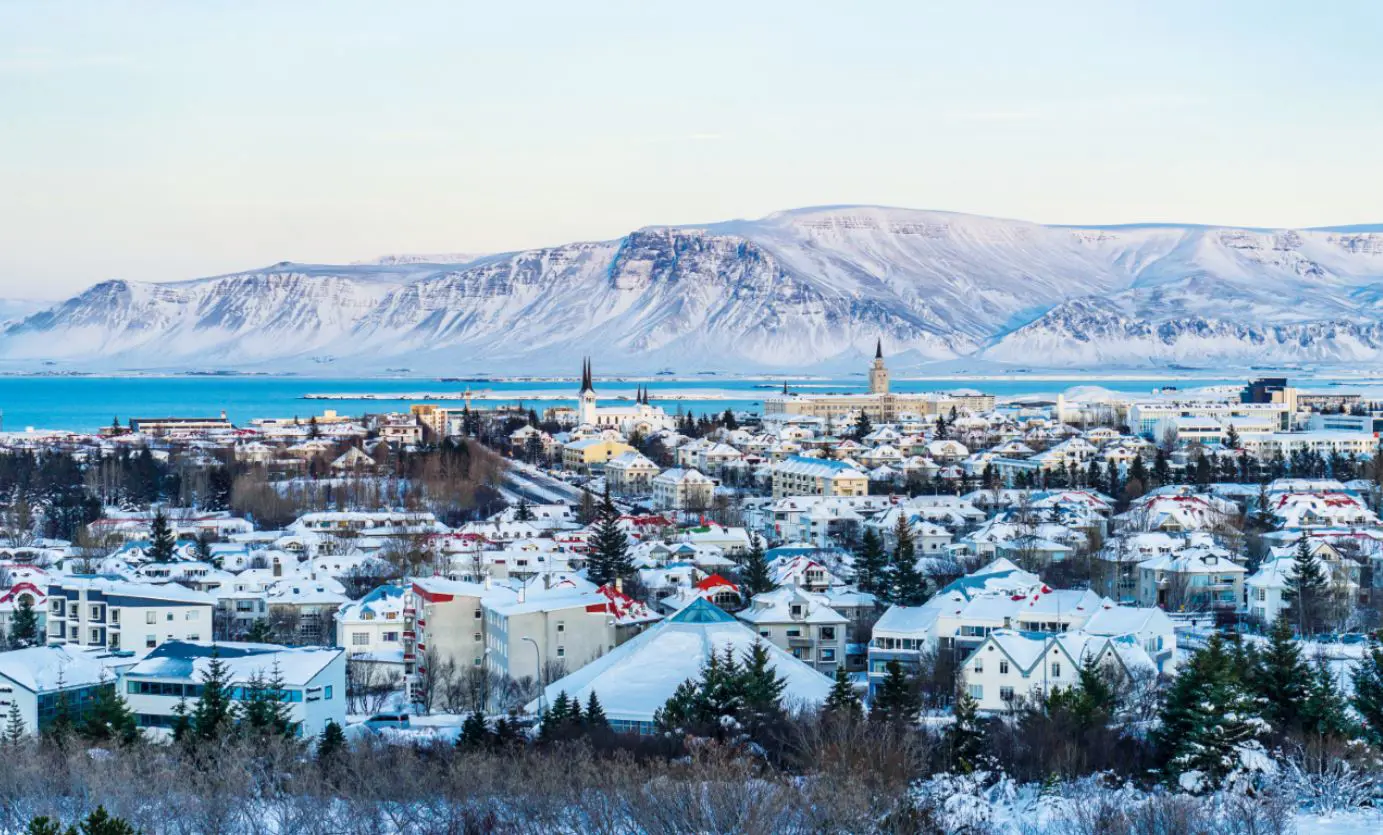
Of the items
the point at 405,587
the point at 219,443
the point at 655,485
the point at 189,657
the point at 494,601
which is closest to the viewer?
the point at 189,657

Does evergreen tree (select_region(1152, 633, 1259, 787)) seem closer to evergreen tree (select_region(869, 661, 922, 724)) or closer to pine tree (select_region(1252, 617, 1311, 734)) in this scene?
pine tree (select_region(1252, 617, 1311, 734))

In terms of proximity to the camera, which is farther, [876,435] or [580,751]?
[876,435]

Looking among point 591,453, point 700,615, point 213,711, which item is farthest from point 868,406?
point 213,711

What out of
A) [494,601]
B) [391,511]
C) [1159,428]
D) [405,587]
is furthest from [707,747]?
[1159,428]

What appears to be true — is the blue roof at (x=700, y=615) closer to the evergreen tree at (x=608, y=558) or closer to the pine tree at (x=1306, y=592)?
the evergreen tree at (x=608, y=558)

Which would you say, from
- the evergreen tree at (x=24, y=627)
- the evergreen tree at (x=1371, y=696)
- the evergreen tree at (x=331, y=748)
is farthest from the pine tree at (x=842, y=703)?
the evergreen tree at (x=24, y=627)

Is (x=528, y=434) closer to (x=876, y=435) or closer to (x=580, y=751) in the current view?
(x=876, y=435)
